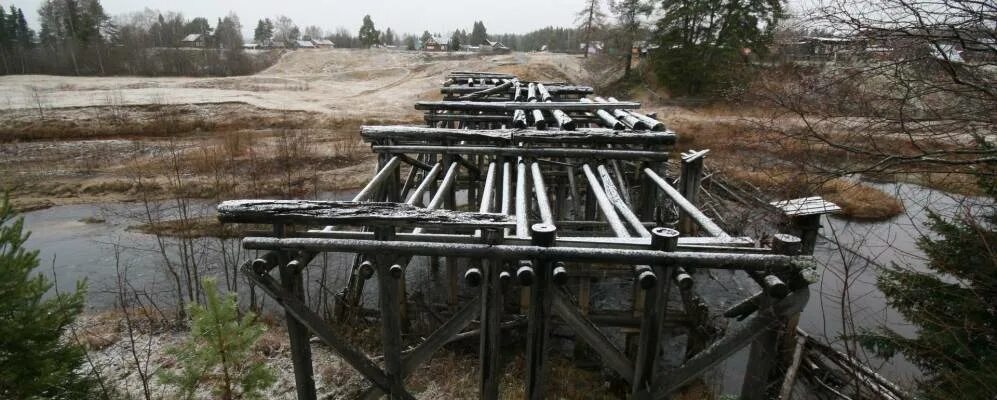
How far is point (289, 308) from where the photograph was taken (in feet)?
13.0

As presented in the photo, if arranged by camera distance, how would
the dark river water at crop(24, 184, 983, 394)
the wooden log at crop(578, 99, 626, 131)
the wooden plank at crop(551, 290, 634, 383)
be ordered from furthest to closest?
the dark river water at crop(24, 184, 983, 394) < the wooden log at crop(578, 99, 626, 131) < the wooden plank at crop(551, 290, 634, 383)

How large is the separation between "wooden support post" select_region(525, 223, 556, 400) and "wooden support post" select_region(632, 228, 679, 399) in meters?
0.77

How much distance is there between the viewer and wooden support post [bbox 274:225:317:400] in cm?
390

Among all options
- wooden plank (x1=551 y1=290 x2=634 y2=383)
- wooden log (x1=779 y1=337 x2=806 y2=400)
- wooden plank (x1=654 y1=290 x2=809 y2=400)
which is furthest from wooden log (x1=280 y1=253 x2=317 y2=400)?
wooden log (x1=779 y1=337 x2=806 y2=400)

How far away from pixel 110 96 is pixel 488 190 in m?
39.8

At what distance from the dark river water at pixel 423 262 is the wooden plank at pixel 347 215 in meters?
4.87

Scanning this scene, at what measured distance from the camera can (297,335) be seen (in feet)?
14.0

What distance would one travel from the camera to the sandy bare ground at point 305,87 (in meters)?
33.0

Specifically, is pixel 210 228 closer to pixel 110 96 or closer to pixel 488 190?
pixel 488 190

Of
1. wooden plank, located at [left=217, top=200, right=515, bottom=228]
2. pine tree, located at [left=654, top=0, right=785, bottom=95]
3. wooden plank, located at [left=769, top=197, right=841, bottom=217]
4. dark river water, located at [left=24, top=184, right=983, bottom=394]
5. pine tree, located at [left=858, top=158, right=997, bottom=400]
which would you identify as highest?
pine tree, located at [left=654, top=0, right=785, bottom=95]

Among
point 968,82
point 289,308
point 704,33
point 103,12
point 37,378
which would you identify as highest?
point 103,12

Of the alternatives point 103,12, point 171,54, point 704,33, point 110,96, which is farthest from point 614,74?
point 103,12

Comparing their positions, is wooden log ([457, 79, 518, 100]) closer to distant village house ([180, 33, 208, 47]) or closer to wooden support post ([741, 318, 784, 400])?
wooden support post ([741, 318, 784, 400])

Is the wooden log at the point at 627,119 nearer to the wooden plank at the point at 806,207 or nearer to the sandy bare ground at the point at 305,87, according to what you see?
the wooden plank at the point at 806,207
